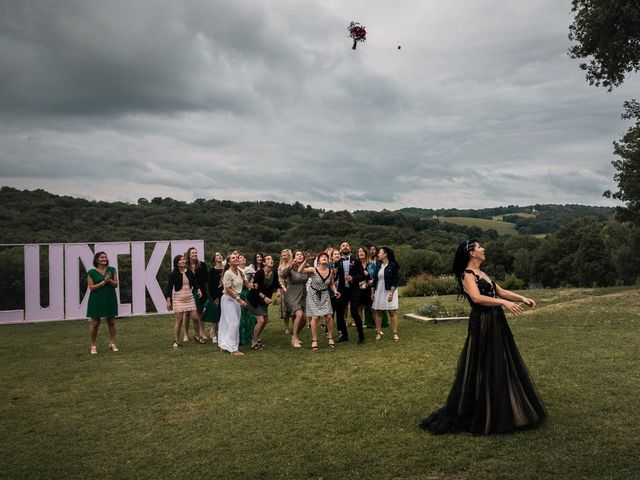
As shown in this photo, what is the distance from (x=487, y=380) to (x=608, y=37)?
13281 millimetres

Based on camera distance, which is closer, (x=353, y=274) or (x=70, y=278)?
(x=353, y=274)

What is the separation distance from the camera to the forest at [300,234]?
30375 mm

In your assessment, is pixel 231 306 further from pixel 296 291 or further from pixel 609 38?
pixel 609 38

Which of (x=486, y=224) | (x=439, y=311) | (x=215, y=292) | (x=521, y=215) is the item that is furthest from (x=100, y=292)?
(x=521, y=215)

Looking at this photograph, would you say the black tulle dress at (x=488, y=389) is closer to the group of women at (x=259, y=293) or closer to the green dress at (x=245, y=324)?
the group of women at (x=259, y=293)

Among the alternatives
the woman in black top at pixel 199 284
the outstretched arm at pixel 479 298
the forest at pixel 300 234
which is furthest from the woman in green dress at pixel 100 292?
the forest at pixel 300 234

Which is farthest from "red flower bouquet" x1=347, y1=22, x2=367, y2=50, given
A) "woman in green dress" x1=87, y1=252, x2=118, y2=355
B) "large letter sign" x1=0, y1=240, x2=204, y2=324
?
"large letter sign" x1=0, y1=240, x2=204, y2=324

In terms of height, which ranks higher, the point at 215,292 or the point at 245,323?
the point at 215,292

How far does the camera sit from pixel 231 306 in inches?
433

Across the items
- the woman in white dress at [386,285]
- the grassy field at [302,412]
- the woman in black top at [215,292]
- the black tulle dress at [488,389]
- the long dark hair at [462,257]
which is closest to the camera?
the grassy field at [302,412]

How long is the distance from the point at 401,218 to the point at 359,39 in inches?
2252

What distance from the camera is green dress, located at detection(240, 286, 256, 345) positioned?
38.9 ft

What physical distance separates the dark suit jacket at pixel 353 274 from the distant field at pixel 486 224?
68358mm

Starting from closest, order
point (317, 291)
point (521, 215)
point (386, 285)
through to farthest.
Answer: point (317, 291) → point (386, 285) → point (521, 215)
